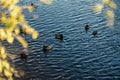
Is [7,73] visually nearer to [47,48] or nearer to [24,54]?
[24,54]

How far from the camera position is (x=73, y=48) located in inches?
901

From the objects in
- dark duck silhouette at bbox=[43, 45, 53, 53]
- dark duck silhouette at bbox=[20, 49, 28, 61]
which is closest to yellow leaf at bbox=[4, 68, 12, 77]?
dark duck silhouette at bbox=[20, 49, 28, 61]

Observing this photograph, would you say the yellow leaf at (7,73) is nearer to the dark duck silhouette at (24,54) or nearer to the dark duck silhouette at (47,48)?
the dark duck silhouette at (24,54)

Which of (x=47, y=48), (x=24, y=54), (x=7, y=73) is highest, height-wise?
(x=7, y=73)

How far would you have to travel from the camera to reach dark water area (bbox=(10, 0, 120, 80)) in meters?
20.2

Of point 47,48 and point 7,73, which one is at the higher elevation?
point 7,73

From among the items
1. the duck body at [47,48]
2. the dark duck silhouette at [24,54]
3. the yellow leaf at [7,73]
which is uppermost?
the yellow leaf at [7,73]

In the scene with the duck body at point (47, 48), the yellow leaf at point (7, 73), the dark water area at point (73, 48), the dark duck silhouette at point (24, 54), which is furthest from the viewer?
the duck body at point (47, 48)

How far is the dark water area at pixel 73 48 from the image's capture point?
20.2 meters

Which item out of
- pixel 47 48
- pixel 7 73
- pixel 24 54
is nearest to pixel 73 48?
pixel 47 48

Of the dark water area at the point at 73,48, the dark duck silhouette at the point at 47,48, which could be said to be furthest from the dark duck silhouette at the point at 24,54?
the dark duck silhouette at the point at 47,48

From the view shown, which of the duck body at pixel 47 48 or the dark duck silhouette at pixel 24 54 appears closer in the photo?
the dark duck silhouette at pixel 24 54

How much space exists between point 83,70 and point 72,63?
3.92ft

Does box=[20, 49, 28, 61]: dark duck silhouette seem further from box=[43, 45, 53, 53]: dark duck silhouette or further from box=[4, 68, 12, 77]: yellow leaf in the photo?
box=[4, 68, 12, 77]: yellow leaf
